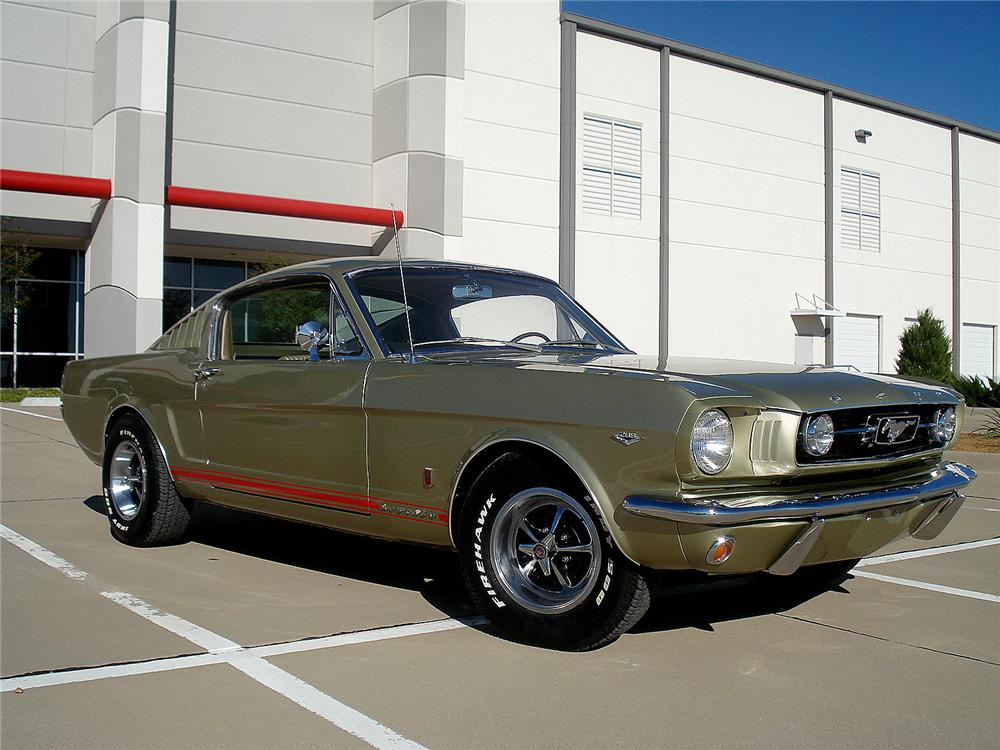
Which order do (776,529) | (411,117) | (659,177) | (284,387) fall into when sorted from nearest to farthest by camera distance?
(776,529) < (284,387) < (411,117) < (659,177)

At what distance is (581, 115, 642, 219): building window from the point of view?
25781mm

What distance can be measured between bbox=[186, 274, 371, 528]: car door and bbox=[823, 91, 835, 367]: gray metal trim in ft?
86.7

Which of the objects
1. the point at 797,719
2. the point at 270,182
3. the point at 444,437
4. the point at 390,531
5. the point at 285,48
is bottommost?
the point at 797,719

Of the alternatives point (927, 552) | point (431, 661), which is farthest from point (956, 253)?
point (431, 661)

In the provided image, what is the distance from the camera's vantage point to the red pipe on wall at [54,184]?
2209 cm

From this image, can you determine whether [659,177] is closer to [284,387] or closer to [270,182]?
[270,182]

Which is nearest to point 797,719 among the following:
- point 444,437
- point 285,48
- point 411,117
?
point 444,437

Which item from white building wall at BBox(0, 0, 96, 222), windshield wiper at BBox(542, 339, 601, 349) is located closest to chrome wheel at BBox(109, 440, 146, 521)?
windshield wiper at BBox(542, 339, 601, 349)

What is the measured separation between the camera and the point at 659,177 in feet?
87.7

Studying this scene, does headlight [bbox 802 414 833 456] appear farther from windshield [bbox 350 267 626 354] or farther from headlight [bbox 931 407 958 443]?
windshield [bbox 350 267 626 354]

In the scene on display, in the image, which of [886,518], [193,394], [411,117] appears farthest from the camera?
[411,117]

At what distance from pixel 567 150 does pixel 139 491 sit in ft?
66.7

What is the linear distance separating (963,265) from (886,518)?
33.3 metres

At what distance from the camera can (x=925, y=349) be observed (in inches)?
1236
